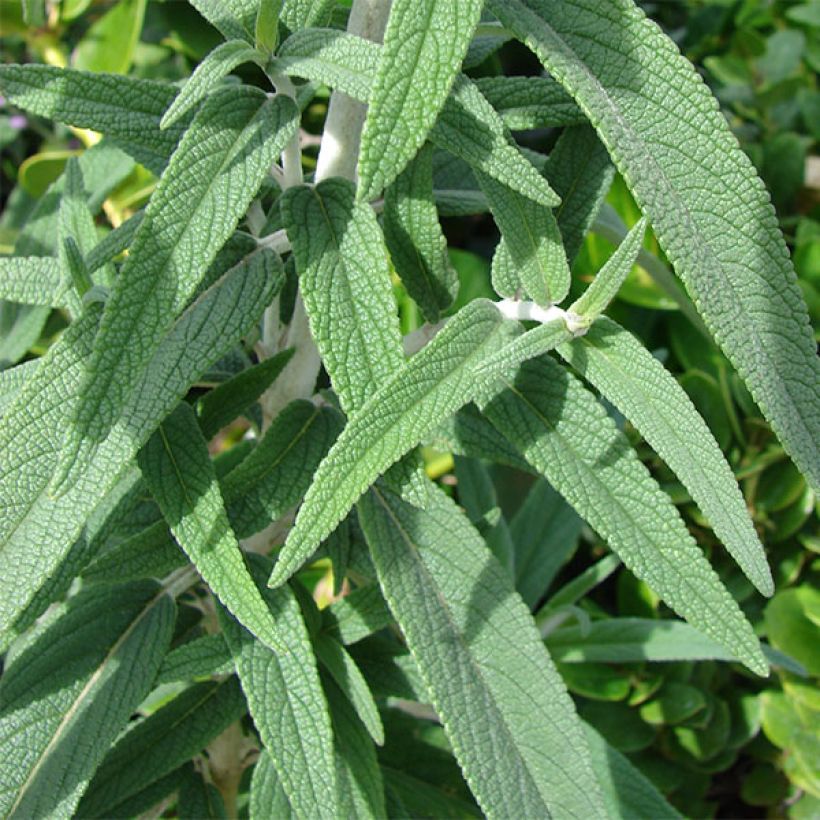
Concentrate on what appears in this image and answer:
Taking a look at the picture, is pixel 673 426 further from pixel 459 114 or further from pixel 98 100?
pixel 98 100

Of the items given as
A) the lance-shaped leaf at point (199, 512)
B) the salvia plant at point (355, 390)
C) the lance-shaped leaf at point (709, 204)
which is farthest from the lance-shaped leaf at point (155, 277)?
the lance-shaped leaf at point (709, 204)

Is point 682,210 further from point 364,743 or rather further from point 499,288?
point 364,743

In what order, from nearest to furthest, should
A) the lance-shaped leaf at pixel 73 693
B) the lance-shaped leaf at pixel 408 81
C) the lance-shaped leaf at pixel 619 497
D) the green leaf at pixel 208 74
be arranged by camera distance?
the lance-shaped leaf at pixel 408 81 < the green leaf at pixel 208 74 < the lance-shaped leaf at pixel 619 497 < the lance-shaped leaf at pixel 73 693

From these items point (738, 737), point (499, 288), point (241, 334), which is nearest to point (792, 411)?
point (499, 288)

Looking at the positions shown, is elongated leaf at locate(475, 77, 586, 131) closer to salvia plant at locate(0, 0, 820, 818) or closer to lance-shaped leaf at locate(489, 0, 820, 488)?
salvia plant at locate(0, 0, 820, 818)

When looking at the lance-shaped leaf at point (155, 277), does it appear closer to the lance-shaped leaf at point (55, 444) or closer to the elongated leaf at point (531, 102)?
the lance-shaped leaf at point (55, 444)

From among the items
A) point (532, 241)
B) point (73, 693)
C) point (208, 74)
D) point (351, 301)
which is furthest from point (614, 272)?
point (73, 693)
